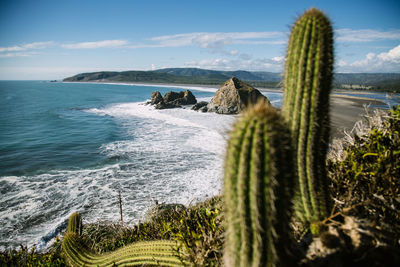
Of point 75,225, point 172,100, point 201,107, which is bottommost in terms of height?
point 75,225

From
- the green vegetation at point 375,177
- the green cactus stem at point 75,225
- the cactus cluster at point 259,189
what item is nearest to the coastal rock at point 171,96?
the green cactus stem at point 75,225

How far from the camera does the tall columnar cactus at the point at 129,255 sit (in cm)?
296

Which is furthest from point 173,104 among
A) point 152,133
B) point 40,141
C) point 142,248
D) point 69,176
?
point 142,248

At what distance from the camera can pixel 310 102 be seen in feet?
7.68

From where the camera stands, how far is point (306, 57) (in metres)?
2.35

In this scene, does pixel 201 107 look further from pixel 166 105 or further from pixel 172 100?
pixel 172 100

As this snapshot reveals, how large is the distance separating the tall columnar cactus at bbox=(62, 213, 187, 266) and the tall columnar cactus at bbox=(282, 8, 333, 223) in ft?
5.09

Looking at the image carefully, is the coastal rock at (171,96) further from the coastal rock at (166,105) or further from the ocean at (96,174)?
the ocean at (96,174)

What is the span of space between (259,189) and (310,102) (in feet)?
3.68

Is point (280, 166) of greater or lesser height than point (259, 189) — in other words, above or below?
above

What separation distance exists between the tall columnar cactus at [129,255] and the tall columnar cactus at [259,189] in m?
1.17

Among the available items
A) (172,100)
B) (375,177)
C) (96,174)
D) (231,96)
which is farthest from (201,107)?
(375,177)

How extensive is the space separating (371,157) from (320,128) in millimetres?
1278

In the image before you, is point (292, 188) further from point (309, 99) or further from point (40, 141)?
point (40, 141)
